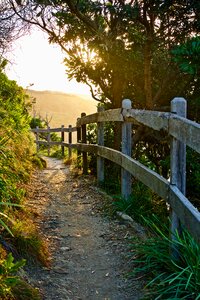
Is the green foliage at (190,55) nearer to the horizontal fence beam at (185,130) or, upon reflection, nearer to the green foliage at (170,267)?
the horizontal fence beam at (185,130)

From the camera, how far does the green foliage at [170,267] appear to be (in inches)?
133

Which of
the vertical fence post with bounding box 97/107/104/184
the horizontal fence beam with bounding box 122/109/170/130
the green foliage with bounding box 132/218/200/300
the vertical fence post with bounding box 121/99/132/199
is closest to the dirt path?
the green foliage with bounding box 132/218/200/300

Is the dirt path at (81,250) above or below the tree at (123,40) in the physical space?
below

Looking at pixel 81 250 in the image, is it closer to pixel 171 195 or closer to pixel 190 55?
pixel 171 195

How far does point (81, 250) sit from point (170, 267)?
4.86 ft

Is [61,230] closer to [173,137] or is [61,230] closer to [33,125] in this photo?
[173,137]

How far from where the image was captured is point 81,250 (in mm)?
5129

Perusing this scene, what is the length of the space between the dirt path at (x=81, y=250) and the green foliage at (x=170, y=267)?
0.59ft

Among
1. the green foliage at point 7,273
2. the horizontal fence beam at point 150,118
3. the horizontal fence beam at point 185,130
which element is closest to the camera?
the green foliage at point 7,273

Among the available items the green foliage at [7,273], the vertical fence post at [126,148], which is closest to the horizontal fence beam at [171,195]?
the vertical fence post at [126,148]

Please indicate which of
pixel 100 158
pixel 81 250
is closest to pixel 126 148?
pixel 81 250

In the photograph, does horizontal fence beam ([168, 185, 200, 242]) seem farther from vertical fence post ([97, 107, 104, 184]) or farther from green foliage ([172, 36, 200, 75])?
vertical fence post ([97, 107, 104, 184])

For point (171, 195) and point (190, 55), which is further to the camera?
point (190, 55)

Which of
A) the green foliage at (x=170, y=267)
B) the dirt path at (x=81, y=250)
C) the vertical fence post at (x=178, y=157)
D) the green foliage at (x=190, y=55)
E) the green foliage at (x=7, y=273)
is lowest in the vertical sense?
the dirt path at (x=81, y=250)
